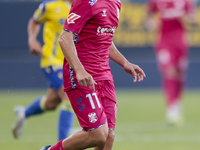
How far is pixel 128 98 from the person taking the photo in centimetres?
1311

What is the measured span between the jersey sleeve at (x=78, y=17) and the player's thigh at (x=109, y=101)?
0.59m

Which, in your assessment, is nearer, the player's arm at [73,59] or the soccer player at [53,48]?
the player's arm at [73,59]

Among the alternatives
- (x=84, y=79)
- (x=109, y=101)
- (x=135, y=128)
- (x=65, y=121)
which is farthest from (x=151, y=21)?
(x=84, y=79)

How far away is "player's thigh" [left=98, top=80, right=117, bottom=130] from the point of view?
13.5 ft

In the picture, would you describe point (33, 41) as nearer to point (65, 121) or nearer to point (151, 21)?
point (65, 121)

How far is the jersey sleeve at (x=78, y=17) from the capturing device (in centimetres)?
374

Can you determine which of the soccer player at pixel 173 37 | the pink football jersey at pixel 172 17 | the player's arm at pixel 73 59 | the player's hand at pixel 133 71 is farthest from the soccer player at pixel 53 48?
the pink football jersey at pixel 172 17

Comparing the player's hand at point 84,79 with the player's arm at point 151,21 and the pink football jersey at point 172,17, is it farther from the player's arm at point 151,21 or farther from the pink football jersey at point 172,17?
the player's arm at point 151,21

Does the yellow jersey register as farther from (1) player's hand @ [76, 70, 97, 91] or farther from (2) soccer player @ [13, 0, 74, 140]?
(1) player's hand @ [76, 70, 97, 91]

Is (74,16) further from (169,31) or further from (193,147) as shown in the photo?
(169,31)

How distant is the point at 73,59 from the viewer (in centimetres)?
368

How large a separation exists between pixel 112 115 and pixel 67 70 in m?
0.59

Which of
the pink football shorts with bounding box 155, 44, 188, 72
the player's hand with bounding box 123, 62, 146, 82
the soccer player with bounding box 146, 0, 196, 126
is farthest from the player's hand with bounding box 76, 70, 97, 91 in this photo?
the pink football shorts with bounding box 155, 44, 188, 72

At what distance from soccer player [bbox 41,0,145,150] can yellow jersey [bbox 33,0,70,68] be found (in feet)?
6.33
